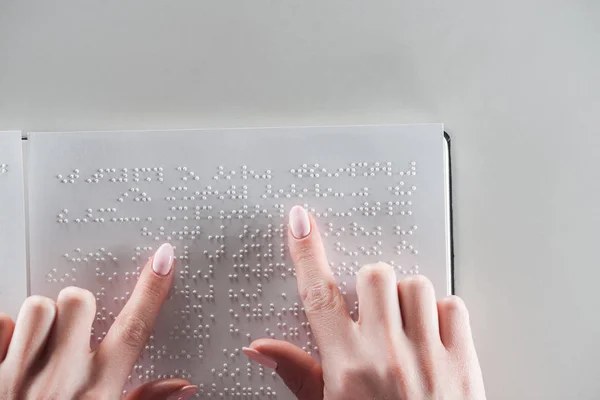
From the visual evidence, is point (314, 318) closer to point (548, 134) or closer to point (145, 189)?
point (145, 189)

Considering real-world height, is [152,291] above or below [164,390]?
above

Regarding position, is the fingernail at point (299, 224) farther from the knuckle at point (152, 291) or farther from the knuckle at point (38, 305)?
the knuckle at point (38, 305)

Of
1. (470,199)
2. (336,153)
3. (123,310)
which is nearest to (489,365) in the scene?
(470,199)

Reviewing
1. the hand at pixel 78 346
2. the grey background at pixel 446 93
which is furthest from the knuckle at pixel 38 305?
the grey background at pixel 446 93

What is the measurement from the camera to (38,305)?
0.55 meters

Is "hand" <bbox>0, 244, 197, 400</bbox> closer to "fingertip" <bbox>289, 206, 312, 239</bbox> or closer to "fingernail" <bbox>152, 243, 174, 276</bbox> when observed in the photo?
"fingernail" <bbox>152, 243, 174, 276</bbox>

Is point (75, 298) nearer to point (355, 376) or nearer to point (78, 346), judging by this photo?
point (78, 346)

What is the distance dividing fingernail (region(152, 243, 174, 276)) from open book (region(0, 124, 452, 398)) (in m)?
0.02

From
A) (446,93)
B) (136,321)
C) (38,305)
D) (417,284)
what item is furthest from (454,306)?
(38,305)

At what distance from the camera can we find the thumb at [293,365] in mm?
567

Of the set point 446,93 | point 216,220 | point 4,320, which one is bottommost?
point 4,320

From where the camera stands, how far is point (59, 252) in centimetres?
59

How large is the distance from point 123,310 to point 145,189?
16 cm

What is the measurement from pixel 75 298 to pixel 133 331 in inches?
3.3
